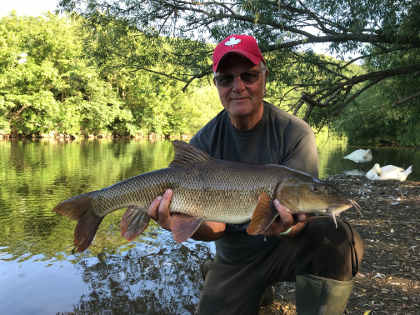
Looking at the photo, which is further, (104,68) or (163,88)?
(163,88)

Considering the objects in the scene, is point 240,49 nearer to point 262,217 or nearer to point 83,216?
point 262,217

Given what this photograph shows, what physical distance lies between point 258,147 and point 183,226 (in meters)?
1.00

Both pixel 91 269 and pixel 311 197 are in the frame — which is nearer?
pixel 311 197

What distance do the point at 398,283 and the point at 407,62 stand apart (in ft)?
24.5

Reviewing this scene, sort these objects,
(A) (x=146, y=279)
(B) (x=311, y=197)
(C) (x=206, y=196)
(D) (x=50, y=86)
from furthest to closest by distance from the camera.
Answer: (D) (x=50, y=86)
(A) (x=146, y=279)
(C) (x=206, y=196)
(B) (x=311, y=197)

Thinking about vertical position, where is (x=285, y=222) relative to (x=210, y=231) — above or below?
above

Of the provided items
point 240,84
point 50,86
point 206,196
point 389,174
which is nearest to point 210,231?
point 206,196

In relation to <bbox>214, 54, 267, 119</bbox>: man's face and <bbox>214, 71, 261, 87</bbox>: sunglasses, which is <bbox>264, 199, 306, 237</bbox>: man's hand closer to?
<bbox>214, 54, 267, 119</bbox>: man's face

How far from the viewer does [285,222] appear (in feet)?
7.49

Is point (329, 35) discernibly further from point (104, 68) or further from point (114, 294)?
point (114, 294)

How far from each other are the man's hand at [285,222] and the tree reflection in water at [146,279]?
79.2 inches

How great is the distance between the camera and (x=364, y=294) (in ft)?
11.4

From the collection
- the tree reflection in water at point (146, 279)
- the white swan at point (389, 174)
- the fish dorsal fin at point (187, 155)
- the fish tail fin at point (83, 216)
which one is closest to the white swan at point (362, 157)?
the white swan at point (389, 174)

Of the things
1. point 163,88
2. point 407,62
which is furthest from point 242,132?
point 407,62
